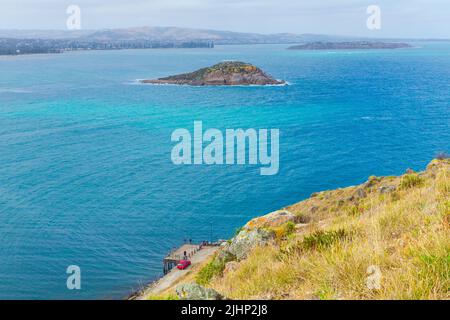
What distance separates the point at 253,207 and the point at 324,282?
4153 cm

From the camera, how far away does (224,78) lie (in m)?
145

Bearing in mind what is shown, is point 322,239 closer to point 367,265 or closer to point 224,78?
point 367,265

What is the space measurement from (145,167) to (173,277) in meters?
30.2

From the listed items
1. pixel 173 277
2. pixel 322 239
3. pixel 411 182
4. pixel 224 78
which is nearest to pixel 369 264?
pixel 322 239

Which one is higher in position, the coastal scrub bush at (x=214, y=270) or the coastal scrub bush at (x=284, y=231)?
the coastal scrub bush at (x=284, y=231)

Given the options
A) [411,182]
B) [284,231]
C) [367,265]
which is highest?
[367,265]

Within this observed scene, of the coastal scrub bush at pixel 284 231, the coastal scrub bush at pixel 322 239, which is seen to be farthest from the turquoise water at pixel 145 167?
the coastal scrub bush at pixel 322 239

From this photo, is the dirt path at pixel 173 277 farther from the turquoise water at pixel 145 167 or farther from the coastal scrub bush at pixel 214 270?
the coastal scrub bush at pixel 214 270

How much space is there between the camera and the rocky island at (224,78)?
143 meters

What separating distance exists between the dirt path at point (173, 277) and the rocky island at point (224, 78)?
10880 centimetres

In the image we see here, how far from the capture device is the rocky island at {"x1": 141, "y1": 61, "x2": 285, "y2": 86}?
142975mm

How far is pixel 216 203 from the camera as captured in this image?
48844mm

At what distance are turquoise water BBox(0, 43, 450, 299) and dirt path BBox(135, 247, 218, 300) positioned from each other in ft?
9.99

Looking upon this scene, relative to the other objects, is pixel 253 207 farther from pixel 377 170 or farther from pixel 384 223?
pixel 384 223
